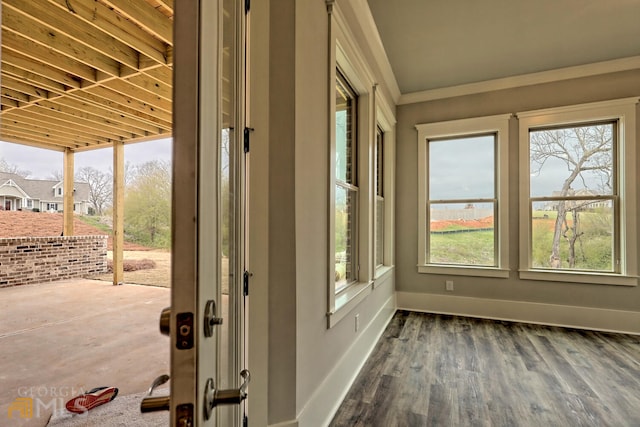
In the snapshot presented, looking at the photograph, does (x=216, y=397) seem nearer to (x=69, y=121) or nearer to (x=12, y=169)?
(x=69, y=121)

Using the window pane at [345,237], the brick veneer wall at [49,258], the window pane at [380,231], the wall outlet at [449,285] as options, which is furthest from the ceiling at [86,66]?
the wall outlet at [449,285]

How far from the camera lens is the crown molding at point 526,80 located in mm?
3225

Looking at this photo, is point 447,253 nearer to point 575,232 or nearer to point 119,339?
point 575,232

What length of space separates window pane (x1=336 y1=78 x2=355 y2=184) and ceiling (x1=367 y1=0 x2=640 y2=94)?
2.25 feet

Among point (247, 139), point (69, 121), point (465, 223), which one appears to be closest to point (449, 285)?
point (465, 223)

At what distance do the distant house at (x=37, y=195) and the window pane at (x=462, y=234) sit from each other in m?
6.31

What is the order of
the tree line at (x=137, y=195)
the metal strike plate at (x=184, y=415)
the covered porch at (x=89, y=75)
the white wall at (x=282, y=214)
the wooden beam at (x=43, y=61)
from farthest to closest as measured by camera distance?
the tree line at (x=137, y=195) → the wooden beam at (x=43, y=61) → the covered porch at (x=89, y=75) → the white wall at (x=282, y=214) → the metal strike plate at (x=184, y=415)

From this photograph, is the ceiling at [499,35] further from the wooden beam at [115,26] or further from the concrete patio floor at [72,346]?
the concrete patio floor at [72,346]

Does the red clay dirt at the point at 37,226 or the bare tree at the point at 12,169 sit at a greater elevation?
the bare tree at the point at 12,169

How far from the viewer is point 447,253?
3.95 m

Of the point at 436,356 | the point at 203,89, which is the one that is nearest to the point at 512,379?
the point at 436,356

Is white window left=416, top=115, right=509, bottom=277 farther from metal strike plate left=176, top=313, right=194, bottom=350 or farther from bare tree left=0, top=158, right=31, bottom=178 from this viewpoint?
bare tree left=0, top=158, right=31, bottom=178

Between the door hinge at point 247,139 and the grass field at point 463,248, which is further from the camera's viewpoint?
the grass field at point 463,248

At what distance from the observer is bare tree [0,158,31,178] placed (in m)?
4.70
